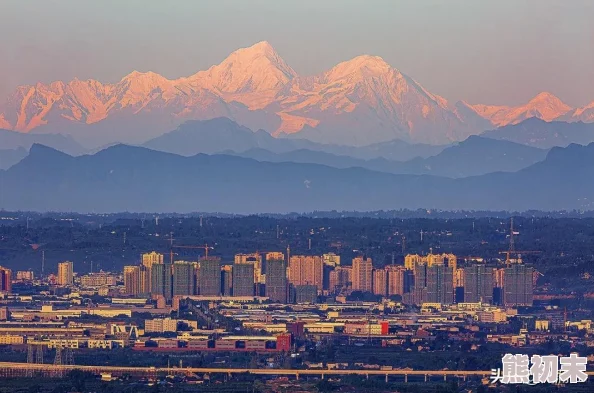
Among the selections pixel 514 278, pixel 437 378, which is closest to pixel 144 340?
pixel 437 378

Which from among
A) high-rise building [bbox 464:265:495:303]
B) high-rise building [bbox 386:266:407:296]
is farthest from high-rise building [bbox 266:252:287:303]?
high-rise building [bbox 464:265:495:303]

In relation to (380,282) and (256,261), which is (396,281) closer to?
(380,282)

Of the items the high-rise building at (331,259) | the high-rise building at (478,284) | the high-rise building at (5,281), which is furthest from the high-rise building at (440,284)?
the high-rise building at (5,281)

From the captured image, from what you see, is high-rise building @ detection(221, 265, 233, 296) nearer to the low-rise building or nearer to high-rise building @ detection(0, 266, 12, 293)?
high-rise building @ detection(0, 266, 12, 293)

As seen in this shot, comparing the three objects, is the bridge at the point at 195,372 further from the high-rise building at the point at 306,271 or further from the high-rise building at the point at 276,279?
the high-rise building at the point at 306,271

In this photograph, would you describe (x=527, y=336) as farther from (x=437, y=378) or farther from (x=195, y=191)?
(x=195, y=191)

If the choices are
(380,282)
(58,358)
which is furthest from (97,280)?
(58,358)
